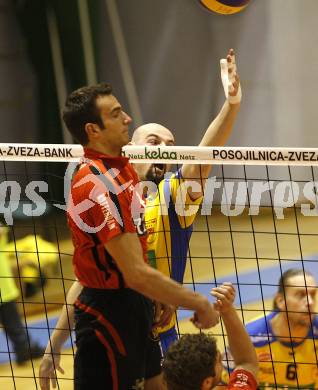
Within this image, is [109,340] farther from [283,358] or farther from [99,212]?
[283,358]

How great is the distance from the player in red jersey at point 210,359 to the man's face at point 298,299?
65.1 inches

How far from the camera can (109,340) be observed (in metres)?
3.65

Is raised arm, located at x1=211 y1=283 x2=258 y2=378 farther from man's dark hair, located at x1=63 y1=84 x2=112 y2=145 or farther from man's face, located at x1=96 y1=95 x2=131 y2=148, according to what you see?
man's dark hair, located at x1=63 y1=84 x2=112 y2=145

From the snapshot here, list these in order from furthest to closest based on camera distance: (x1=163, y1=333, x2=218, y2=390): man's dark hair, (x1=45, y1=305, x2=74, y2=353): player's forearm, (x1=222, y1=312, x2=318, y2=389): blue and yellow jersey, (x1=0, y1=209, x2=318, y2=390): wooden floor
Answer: (x1=0, y1=209, x2=318, y2=390): wooden floor
(x1=222, y1=312, x2=318, y2=389): blue and yellow jersey
(x1=45, y1=305, x2=74, y2=353): player's forearm
(x1=163, y1=333, x2=218, y2=390): man's dark hair

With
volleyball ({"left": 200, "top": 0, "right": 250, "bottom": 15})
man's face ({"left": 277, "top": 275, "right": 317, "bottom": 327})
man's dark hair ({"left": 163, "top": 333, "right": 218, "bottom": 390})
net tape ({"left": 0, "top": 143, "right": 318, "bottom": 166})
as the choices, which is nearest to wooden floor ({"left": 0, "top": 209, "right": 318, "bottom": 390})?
man's face ({"left": 277, "top": 275, "right": 317, "bottom": 327})

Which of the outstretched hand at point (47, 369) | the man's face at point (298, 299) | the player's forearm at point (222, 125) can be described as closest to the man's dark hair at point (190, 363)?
the outstretched hand at point (47, 369)

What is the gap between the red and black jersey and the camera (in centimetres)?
347

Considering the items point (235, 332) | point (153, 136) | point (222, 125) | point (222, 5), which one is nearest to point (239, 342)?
point (235, 332)

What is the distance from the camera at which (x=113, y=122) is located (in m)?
3.63

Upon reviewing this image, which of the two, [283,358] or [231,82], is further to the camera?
[283,358]

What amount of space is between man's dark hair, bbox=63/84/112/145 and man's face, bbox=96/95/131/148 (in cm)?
2

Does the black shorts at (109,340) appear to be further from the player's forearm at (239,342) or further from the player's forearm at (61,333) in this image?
the player's forearm at (61,333)

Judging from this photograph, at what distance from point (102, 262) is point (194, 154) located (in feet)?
3.34

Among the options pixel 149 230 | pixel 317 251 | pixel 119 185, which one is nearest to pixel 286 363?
pixel 149 230
